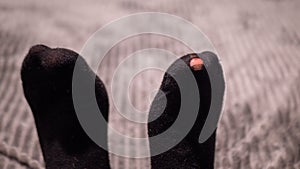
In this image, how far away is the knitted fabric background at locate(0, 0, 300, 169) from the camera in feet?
2.55

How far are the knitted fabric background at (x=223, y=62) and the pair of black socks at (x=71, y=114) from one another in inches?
7.0

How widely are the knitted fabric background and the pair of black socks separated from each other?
0.58 ft

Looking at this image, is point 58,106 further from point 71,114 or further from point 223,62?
point 223,62

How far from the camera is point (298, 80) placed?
885 mm

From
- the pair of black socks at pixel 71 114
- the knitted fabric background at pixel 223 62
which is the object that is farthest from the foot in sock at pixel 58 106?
the knitted fabric background at pixel 223 62

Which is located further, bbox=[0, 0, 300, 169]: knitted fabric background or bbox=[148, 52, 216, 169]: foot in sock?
bbox=[0, 0, 300, 169]: knitted fabric background

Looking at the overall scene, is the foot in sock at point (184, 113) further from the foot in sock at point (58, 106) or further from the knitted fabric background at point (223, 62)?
the knitted fabric background at point (223, 62)

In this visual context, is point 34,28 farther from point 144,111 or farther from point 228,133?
point 228,133

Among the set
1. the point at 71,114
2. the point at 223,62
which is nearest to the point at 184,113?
the point at 71,114

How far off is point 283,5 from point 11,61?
0.65 meters

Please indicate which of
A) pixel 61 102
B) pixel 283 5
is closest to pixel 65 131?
pixel 61 102

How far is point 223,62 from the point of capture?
0.93m

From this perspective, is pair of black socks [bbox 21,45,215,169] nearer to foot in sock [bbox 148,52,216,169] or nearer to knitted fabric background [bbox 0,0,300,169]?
foot in sock [bbox 148,52,216,169]

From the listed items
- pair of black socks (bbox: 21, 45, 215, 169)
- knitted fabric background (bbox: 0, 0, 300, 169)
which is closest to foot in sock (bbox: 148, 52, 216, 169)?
pair of black socks (bbox: 21, 45, 215, 169)
